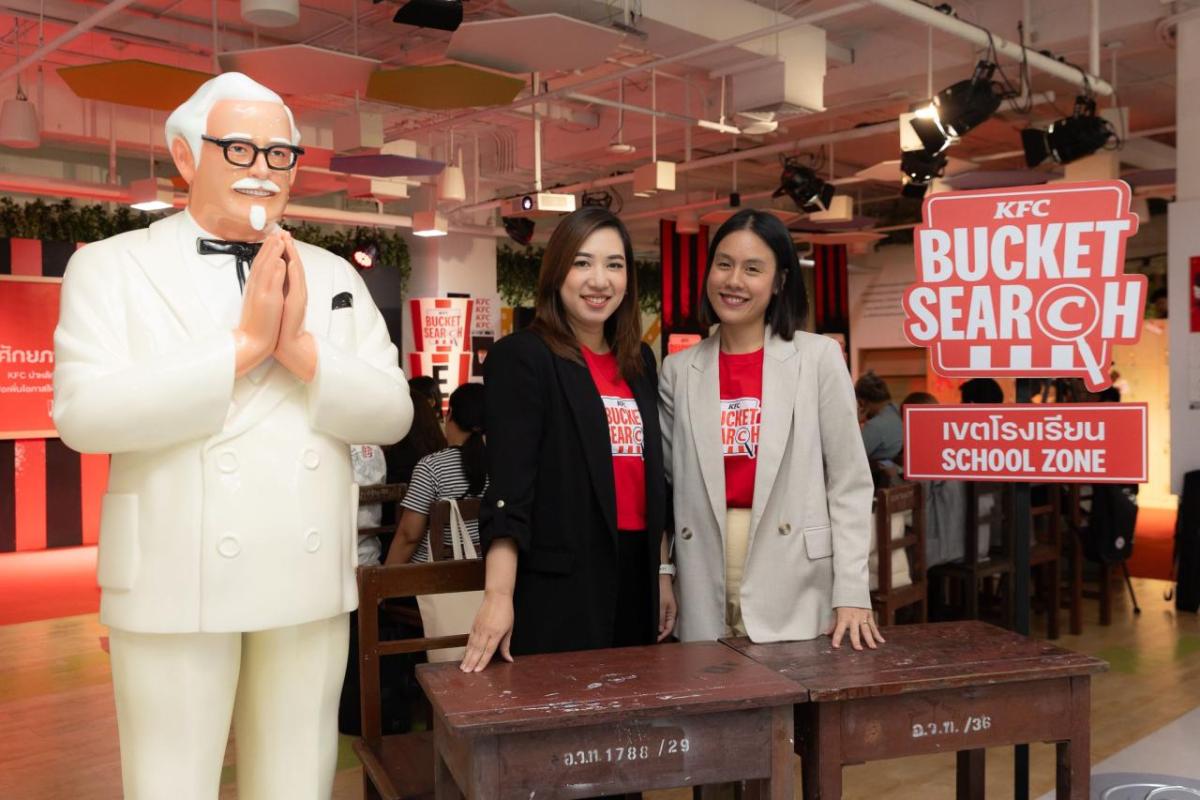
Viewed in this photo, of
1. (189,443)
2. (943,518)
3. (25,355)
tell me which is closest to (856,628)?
(189,443)

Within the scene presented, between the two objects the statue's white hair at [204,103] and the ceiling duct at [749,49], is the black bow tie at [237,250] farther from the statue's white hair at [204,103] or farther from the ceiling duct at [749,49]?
the ceiling duct at [749,49]

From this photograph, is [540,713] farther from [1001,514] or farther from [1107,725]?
[1001,514]

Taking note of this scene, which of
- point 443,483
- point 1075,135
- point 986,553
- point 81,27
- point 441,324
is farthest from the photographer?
point 441,324

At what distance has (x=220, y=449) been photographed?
1743mm

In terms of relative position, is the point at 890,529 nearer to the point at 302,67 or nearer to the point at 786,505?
the point at 786,505

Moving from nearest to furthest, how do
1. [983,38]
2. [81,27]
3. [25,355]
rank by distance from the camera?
[81,27], [983,38], [25,355]

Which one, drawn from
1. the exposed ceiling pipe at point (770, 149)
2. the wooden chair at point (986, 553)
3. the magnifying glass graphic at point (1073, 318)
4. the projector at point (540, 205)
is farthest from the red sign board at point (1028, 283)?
the exposed ceiling pipe at point (770, 149)

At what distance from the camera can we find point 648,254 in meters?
16.9

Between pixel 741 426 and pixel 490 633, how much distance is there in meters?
0.66

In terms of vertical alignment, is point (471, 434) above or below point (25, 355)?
below

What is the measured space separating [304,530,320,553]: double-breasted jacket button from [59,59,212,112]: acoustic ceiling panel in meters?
3.48

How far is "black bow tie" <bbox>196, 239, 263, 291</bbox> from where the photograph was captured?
71.0 inches

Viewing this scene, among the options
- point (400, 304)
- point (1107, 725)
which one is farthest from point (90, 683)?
point (400, 304)

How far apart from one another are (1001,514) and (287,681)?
4090mm
